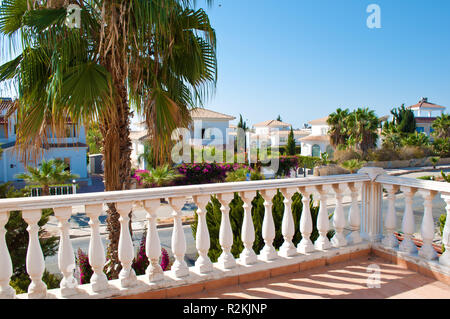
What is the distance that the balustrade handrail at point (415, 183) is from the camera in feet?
8.51

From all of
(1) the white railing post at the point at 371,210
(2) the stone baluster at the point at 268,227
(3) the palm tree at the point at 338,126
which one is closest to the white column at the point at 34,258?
(2) the stone baluster at the point at 268,227

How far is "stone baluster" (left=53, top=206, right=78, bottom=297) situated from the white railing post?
111 inches

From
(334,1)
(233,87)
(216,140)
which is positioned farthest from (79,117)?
(216,140)

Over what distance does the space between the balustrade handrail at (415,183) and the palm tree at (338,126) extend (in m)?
31.8

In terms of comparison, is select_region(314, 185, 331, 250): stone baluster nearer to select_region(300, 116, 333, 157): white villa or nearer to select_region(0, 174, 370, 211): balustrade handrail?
select_region(0, 174, 370, 211): balustrade handrail

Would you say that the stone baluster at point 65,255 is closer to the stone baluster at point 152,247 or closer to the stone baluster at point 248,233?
the stone baluster at point 152,247

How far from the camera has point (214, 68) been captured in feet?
13.8

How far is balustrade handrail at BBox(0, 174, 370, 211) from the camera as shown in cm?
196

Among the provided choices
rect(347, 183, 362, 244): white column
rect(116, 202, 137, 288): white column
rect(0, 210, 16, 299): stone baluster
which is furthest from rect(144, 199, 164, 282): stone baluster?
rect(347, 183, 362, 244): white column

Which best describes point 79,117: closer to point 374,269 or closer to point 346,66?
point 374,269

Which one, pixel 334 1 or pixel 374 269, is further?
pixel 334 1

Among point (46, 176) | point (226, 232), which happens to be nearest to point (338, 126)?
point (46, 176)

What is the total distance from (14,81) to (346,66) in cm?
683
